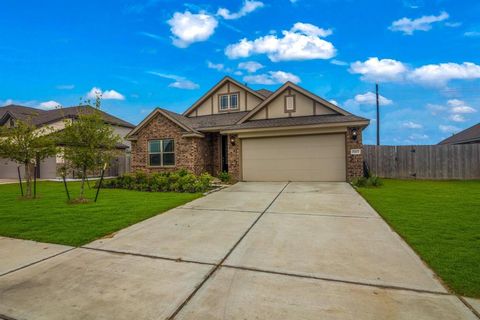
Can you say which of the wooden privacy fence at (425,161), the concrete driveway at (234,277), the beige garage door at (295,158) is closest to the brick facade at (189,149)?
the beige garage door at (295,158)

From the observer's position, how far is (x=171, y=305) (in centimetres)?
260

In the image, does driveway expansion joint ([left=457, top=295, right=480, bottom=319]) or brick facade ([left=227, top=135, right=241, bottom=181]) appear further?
brick facade ([left=227, top=135, right=241, bottom=181])

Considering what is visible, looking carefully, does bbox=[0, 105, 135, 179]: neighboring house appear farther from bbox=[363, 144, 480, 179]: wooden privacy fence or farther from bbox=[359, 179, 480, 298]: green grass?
bbox=[359, 179, 480, 298]: green grass

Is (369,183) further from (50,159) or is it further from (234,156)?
(50,159)

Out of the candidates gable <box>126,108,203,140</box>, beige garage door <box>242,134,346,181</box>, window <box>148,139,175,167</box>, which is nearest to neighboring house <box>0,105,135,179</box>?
gable <box>126,108,203,140</box>

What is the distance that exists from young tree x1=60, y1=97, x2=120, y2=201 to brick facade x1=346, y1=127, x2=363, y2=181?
10.2 metres

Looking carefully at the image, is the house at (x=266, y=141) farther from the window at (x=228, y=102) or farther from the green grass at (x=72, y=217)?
the green grass at (x=72, y=217)

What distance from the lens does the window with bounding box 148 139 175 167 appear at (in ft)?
50.2

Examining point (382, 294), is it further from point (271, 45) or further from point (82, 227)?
point (271, 45)

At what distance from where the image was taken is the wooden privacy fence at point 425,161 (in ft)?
43.8

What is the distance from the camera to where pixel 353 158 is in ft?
40.1

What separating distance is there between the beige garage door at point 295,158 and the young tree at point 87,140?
23.3 ft

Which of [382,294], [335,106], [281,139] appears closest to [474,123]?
[335,106]

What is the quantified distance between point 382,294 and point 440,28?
17647mm
